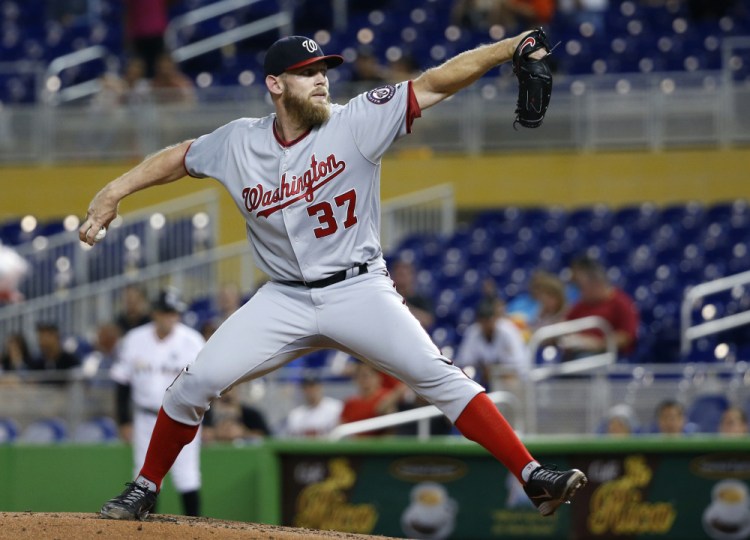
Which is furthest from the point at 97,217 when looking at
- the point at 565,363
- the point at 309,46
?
the point at 565,363

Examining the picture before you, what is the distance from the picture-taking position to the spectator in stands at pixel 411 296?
38.3 ft

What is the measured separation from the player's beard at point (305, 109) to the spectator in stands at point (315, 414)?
5292 millimetres

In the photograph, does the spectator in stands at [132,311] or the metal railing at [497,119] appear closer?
the spectator in stands at [132,311]

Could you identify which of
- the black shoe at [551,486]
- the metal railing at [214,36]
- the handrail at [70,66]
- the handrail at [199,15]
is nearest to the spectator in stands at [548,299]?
the black shoe at [551,486]

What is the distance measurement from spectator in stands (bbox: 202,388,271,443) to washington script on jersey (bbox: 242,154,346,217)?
210 inches

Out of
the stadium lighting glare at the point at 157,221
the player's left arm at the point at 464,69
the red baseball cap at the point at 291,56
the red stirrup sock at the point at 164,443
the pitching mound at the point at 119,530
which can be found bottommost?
the pitching mound at the point at 119,530

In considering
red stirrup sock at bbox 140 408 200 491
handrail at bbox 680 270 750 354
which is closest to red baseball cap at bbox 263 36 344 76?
red stirrup sock at bbox 140 408 200 491

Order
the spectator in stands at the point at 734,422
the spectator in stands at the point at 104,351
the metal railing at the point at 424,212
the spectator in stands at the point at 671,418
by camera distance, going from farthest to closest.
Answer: the metal railing at the point at 424,212, the spectator in stands at the point at 104,351, the spectator in stands at the point at 671,418, the spectator in stands at the point at 734,422

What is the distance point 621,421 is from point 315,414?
90.1 inches

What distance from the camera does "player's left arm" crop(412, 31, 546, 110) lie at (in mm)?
5207

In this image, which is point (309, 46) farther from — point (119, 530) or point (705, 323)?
point (705, 323)

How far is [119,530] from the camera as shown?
545 cm

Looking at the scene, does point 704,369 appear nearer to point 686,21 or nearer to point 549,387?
point 549,387

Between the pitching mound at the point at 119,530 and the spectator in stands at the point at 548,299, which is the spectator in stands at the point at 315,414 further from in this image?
the pitching mound at the point at 119,530
